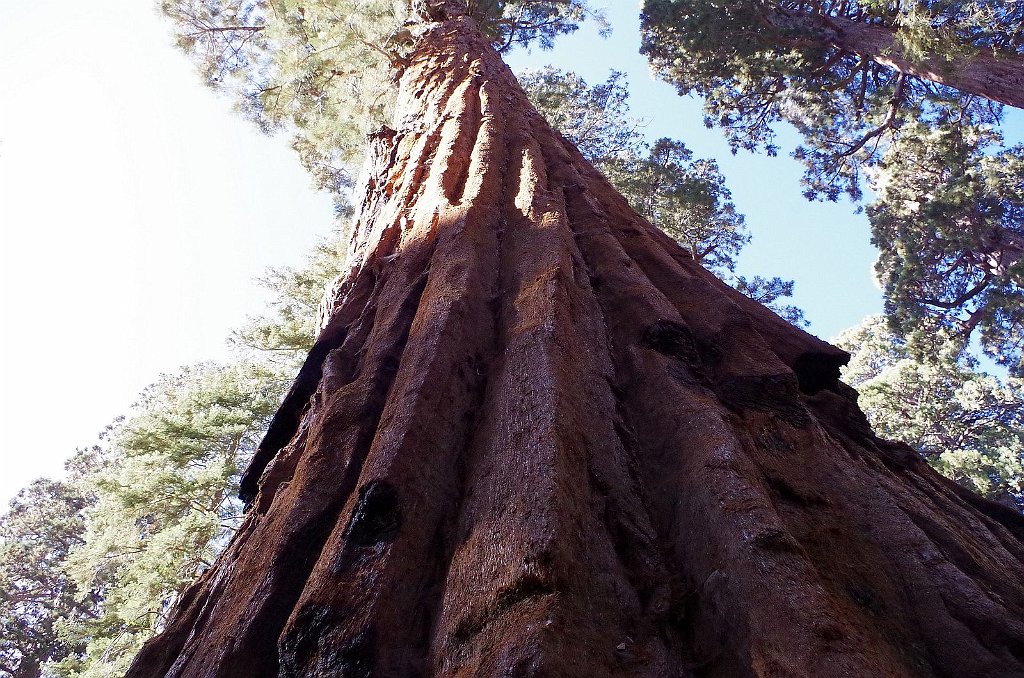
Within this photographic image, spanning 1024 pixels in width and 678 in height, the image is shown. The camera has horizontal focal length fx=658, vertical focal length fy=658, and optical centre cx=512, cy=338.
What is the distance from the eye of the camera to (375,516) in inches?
64.7

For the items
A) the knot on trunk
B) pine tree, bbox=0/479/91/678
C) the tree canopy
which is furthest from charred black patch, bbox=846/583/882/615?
pine tree, bbox=0/479/91/678

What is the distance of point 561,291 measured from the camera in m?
2.48

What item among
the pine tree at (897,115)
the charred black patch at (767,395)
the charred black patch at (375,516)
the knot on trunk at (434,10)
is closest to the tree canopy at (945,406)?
the pine tree at (897,115)

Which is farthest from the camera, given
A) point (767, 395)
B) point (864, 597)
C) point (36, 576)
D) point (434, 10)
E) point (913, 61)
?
point (36, 576)

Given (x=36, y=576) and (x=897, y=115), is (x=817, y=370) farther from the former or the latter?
(x=36, y=576)

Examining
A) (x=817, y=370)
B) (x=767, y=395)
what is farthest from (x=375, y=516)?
(x=817, y=370)

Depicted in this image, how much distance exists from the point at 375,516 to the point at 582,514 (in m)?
0.51

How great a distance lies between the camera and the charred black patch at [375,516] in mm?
1608

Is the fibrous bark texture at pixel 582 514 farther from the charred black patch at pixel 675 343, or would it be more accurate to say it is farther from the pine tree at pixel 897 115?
the pine tree at pixel 897 115

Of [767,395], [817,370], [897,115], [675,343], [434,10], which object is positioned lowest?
[767,395]

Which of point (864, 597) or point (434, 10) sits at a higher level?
point (434, 10)

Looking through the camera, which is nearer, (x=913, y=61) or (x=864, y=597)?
(x=864, y=597)

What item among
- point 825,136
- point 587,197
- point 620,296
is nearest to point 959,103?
point 825,136

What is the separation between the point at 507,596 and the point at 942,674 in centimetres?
96
